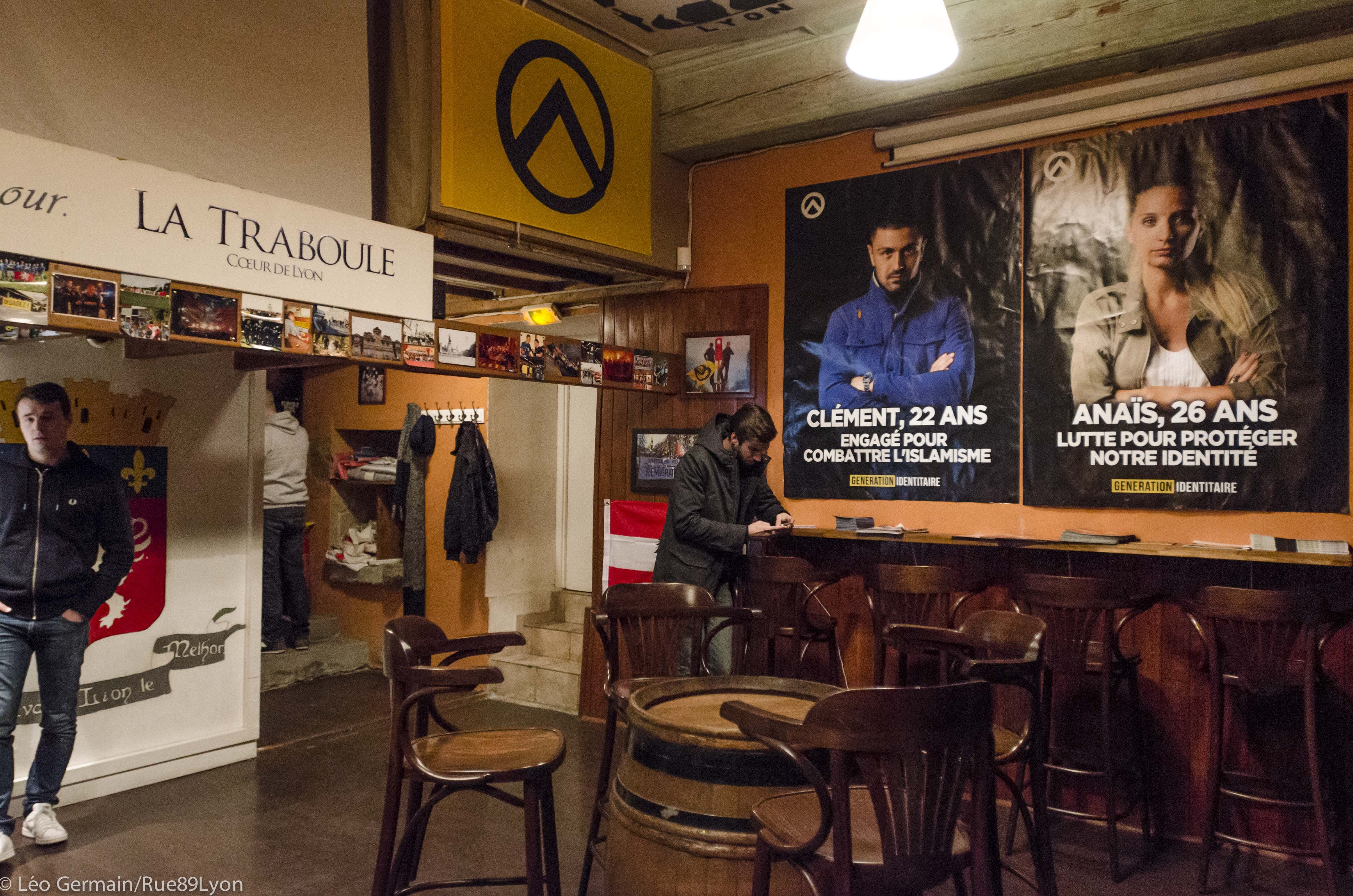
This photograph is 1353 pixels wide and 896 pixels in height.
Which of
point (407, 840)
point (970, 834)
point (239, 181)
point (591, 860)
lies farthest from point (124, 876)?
point (970, 834)

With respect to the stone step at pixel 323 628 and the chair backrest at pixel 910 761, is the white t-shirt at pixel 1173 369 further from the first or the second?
the stone step at pixel 323 628

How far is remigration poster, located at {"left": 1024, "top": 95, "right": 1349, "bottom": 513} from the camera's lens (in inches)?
146

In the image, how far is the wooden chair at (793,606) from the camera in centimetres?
412

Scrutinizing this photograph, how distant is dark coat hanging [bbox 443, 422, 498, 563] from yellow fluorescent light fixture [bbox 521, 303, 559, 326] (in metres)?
0.83

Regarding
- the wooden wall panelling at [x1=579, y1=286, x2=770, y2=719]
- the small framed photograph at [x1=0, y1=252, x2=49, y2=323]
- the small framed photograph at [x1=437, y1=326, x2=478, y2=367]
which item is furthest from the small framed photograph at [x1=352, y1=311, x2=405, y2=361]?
the wooden wall panelling at [x1=579, y1=286, x2=770, y2=719]

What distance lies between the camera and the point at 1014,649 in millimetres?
2758

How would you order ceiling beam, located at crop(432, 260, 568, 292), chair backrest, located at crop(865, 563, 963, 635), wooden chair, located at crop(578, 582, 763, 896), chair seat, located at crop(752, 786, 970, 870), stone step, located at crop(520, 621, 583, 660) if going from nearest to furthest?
chair seat, located at crop(752, 786, 970, 870), wooden chair, located at crop(578, 582, 763, 896), chair backrest, located at crop(865, 563, 963, 635), ceiling beam, located at crop(432, 260, 568, 292), stone step, located at crop(520, 621, 583, 660)

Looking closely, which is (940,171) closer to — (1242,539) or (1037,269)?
(1037,269)

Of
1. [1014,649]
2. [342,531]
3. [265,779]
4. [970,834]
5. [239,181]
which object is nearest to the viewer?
[970,834]

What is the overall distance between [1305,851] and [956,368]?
2.33 m

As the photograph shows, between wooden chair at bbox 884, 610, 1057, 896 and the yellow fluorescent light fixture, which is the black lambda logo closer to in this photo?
the yellow fluorescent light fixture

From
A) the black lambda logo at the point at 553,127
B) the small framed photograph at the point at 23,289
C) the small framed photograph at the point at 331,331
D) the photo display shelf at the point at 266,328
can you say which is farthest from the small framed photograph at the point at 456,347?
the small framed photograph at the point at 23,289

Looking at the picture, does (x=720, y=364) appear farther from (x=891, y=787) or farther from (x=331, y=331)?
(x=891, y=787)

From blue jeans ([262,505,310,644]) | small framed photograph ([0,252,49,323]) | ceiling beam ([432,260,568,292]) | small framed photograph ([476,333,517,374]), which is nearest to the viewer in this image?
small framed photograph ([0,252,49,323])
